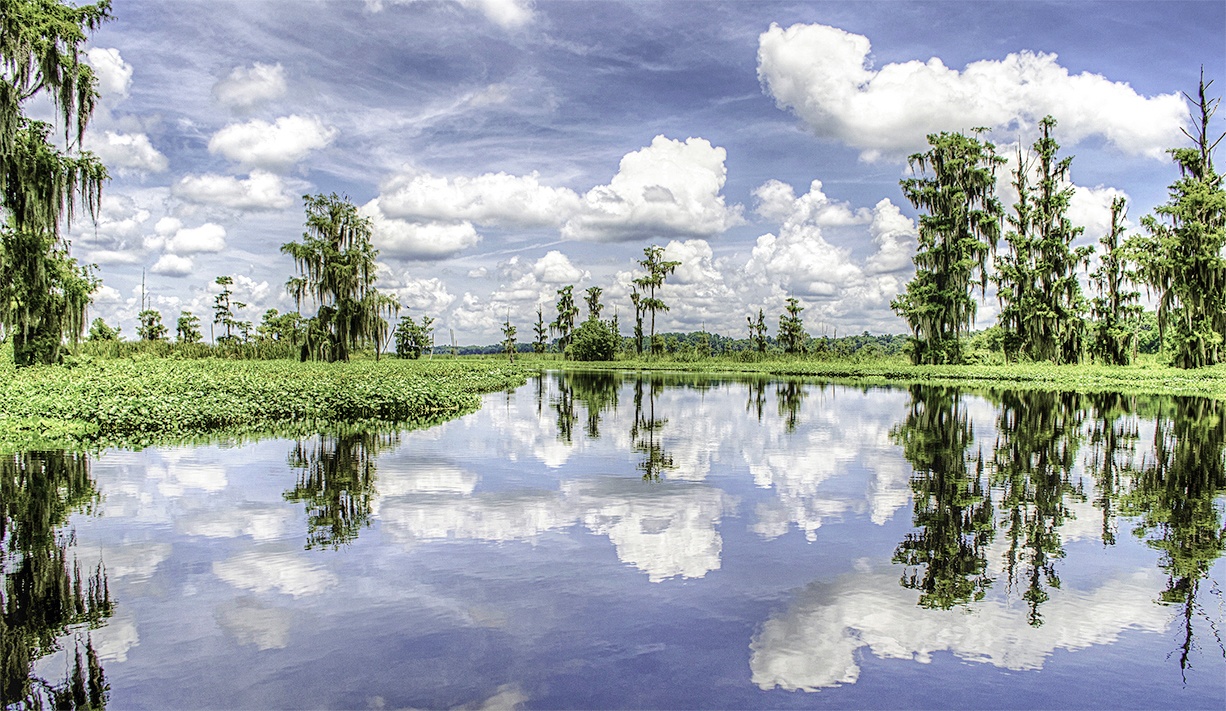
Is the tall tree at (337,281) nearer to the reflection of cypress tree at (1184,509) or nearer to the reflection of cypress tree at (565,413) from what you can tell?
the reflection of cypress tree at (565,413)

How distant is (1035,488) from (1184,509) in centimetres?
195

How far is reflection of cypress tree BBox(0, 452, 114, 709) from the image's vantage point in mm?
4812

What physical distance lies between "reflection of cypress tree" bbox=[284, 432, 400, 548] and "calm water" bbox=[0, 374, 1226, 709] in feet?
0.25

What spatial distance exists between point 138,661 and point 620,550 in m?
4.65

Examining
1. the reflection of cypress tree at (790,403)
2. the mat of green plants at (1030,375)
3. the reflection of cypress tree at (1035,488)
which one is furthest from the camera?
the mat of green plants at (1030,375)

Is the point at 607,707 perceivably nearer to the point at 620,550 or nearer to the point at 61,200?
the point at 620,550

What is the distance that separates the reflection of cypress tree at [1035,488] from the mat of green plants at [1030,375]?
51.8ft

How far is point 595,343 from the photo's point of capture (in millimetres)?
86000

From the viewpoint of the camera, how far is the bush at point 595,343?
3381 inches

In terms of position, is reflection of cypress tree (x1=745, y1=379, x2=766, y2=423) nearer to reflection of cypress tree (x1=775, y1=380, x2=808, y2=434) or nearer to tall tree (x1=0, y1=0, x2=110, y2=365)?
reflection of cypress tree (x1=775, y1=380, x2=808, y2=434)

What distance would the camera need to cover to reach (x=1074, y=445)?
16859 millimetres

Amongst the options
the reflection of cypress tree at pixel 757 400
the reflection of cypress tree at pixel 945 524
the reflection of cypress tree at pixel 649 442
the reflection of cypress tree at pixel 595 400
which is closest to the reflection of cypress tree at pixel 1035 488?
the reflection of cypress tree at pixel 945 524

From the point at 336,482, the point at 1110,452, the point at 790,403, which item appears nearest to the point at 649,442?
the point at 336,482

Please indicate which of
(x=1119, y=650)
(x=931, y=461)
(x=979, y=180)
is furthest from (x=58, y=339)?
(x=979, y=180)
